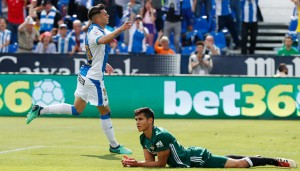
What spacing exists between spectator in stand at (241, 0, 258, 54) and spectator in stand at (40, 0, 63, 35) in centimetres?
606

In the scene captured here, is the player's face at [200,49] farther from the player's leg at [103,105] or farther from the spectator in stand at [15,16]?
the player's leg at [103,105]

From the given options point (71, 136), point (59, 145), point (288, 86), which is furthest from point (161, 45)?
point (59, 145)

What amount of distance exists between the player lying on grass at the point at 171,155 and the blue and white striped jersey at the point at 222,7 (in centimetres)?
1730

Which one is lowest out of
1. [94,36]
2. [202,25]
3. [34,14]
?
[94,36]

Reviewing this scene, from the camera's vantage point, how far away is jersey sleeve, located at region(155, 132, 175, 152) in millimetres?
11227

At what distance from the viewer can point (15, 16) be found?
92.1 feet

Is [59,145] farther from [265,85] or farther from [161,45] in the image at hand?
[161,45]

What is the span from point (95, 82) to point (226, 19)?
49.5 ft

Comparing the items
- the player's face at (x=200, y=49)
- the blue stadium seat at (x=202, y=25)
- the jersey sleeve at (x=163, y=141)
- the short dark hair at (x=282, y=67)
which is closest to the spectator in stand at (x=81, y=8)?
the blue stadium seat at (x=202, y=25)

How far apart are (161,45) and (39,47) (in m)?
3.77

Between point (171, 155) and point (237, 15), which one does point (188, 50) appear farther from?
point (171, 155)

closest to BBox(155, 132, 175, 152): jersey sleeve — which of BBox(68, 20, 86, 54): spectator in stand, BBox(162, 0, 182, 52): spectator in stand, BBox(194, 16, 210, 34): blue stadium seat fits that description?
BBox(68, 20, 86, 54): spectator in stand

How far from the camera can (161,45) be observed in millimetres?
26750

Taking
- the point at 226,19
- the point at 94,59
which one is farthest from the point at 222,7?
the point at 94,59
